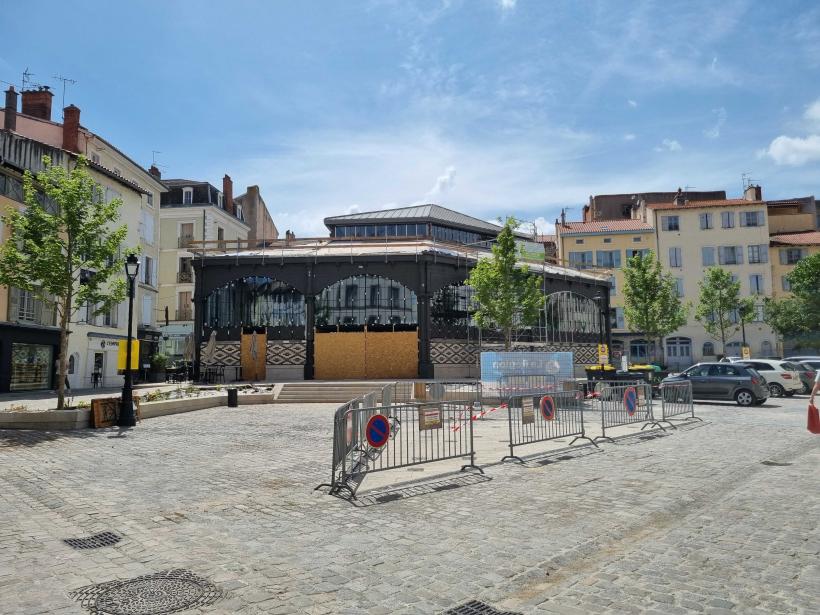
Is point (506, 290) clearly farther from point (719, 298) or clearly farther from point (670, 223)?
point (670, 223)

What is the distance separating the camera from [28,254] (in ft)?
52.8

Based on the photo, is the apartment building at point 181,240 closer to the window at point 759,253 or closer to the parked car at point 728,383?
the parked car at point 728,383

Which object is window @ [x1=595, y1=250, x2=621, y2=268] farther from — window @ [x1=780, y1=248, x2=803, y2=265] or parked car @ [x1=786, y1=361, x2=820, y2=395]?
parked car @ [x1=786, y1=361, x2=820, y2=395]

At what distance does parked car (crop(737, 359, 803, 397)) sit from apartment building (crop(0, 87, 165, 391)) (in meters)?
26.1

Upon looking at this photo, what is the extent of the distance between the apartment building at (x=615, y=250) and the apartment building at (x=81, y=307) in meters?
34.2

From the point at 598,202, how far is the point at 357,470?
193 ft

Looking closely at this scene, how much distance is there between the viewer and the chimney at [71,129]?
30359mm

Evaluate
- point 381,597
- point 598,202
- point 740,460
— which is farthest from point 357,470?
point 598,202

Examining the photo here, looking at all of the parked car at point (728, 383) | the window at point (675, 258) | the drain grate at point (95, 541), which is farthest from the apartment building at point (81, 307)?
the window at point (675, 258)

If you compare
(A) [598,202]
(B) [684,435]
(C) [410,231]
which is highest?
(A) [598,202]

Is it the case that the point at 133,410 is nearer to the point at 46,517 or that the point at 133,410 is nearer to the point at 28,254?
the point at 28,254

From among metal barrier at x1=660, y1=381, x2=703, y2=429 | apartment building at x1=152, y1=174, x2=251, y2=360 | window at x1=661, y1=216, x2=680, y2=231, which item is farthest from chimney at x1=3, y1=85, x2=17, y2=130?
window at x1=661, y1=216, x2=680, y2=231

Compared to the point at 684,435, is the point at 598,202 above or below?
above

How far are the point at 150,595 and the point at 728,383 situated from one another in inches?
835
